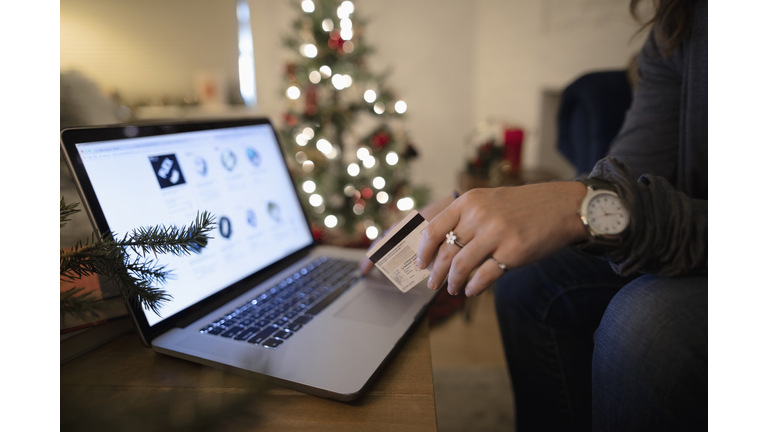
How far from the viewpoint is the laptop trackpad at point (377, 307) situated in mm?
560

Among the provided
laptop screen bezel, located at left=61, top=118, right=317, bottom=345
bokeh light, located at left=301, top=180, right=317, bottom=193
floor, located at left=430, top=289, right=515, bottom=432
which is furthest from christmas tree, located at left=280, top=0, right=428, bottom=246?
laptop screen bezel, located at left=61, top=118, right=317, bottom=345

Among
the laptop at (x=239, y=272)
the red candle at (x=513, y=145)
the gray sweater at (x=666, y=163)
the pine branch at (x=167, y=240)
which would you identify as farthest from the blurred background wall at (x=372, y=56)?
the pine branch at (x=167, y=240)

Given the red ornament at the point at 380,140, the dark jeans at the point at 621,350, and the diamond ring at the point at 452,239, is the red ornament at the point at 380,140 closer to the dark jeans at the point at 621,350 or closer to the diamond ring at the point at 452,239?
the dark jeans at the point at 621,350

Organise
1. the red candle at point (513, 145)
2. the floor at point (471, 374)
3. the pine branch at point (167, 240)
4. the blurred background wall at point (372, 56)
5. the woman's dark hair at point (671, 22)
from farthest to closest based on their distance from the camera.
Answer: the blurred background wall at point (372, 56)
the red candle at point (513, 145)
the floor at point (471, 374)
the woman's dark hair at point (671, 22)
the pine branch at point (167, 240)

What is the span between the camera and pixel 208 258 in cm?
60

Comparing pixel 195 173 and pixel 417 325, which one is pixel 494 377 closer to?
pixel 417 325

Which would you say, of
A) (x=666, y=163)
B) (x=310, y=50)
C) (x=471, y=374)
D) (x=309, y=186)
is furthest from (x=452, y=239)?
(x=310, y=50)

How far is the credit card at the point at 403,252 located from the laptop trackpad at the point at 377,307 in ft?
0.32

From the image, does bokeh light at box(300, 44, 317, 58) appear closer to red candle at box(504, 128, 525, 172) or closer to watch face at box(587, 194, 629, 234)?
red candle at box(504, 128, 525, 172)

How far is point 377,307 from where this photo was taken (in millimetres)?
596

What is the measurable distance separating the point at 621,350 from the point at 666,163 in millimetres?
434

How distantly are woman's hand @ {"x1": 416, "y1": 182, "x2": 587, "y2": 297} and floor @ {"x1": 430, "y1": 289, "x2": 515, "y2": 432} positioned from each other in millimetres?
646
